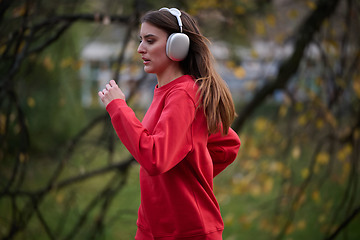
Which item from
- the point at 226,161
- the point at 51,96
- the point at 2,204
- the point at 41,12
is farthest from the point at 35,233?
the point at 226,161

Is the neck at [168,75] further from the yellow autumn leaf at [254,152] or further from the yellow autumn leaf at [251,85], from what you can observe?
the yellow autumn leaf at [251,85]

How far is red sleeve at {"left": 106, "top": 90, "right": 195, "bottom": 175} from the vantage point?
1.08m

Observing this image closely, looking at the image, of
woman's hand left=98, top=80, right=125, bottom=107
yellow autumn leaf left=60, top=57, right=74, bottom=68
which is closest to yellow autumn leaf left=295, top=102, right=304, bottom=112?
yellow autumn leaf left=60, top=57, right=74, bottom=68

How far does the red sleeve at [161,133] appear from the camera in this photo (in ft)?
3.54

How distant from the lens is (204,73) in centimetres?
125

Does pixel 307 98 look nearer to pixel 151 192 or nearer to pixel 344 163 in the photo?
pixel 344 163

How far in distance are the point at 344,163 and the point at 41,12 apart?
249cm

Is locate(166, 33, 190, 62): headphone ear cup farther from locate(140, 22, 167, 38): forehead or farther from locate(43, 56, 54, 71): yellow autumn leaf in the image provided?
locate(43, 56, 54, 71): yellow autumn leaf

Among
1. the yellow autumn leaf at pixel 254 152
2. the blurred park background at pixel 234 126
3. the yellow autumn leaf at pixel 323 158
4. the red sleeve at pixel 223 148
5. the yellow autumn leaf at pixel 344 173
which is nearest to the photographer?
the red sleeve at pixel 223 148

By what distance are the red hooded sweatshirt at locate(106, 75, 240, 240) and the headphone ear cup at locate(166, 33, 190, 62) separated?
0.22 ft

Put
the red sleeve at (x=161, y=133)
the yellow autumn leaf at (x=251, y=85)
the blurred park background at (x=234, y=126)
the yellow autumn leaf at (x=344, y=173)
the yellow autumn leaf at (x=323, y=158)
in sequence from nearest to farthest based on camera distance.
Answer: the red sleeve at (x=161, y=133) → the blurred park background at (x=234, y=126) → the yellow autumn leaf at (x=323, y=158) → the yellow autumn leaf at (x=344, y=173) → the yellow autumn leaf at (x=251, y=85)

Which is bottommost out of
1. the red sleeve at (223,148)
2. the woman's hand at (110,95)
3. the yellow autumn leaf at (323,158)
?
the yellow autumn leaf at (323,158)

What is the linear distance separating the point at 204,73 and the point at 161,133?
26cm

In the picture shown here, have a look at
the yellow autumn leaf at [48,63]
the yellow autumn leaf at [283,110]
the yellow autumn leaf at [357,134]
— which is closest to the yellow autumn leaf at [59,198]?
the yellow autumn leaf at [48,63]
